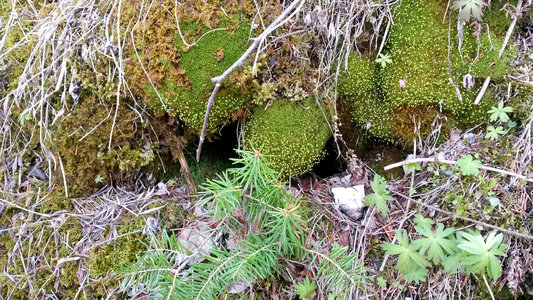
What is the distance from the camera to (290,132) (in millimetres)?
2662

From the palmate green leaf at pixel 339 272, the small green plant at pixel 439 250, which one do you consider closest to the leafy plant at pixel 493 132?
the small green plant at pixel 439 250

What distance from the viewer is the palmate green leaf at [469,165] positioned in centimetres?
223

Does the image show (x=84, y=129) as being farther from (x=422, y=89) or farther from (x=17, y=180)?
(x=422, y=89)

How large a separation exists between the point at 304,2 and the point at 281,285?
1.94 metres

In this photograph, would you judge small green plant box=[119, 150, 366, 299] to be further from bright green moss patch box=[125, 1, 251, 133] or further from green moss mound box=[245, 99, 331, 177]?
bright green moss patch box=[125, 1, 251, 133]

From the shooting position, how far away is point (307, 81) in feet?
8.78

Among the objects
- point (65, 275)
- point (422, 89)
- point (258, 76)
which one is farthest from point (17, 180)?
point (422, 89)

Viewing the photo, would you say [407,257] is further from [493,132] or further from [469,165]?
[493,132]

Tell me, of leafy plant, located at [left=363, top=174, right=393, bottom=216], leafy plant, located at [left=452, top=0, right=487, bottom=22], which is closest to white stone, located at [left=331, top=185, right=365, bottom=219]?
leafy plant, located at [left=363, top=174, right=393, bottom=216]

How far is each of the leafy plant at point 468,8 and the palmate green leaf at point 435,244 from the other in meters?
1.40

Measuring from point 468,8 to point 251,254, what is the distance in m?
2.10

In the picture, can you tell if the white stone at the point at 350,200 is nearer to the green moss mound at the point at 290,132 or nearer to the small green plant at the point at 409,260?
the green moss mound at the point at 290,132

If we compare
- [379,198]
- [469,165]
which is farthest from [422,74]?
[379,198]

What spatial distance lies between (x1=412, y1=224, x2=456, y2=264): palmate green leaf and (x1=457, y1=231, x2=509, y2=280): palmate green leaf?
0.08m
